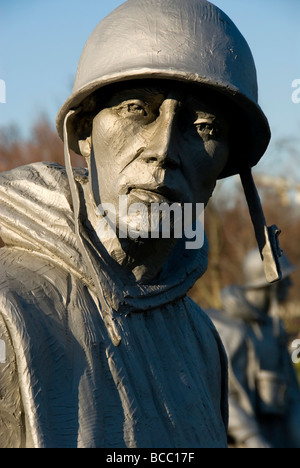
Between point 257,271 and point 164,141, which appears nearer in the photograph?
point 164,141

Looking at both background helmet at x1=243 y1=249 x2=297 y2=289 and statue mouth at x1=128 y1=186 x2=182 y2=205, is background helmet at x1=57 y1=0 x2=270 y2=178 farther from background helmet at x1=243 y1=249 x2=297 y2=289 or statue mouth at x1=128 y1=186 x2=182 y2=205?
background helmet at x1=243 y1=249 x2=297 y2=289

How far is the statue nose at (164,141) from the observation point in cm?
341

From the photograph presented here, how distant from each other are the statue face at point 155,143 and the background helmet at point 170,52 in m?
0.09

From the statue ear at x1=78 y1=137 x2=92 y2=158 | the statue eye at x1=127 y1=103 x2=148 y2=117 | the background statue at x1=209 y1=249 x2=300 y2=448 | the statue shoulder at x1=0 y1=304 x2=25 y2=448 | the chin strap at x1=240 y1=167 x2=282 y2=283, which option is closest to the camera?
the statue shoulder at x1=0 y1=304 x2=25 y2=448

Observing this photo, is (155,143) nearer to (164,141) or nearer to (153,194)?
(164,141)

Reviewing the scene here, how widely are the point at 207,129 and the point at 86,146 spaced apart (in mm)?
466

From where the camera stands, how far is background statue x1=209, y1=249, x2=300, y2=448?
10.8 meters

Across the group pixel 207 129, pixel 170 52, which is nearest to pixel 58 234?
pixel 207 129

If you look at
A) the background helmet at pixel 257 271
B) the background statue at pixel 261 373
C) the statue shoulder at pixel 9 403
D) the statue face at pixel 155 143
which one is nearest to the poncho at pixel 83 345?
the statue shoulder at pixel 9 403

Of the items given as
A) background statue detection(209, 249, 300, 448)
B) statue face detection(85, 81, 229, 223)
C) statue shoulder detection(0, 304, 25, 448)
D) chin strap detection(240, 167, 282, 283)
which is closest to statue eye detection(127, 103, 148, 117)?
statue face detection(85, 81, 229, 223)

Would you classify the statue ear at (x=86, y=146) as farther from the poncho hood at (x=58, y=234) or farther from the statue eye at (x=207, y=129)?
the statue eye at (x=207, y=129)

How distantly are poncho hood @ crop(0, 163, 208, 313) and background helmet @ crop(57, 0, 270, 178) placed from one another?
0.85 feet

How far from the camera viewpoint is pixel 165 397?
140 inches

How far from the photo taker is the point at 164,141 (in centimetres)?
341
